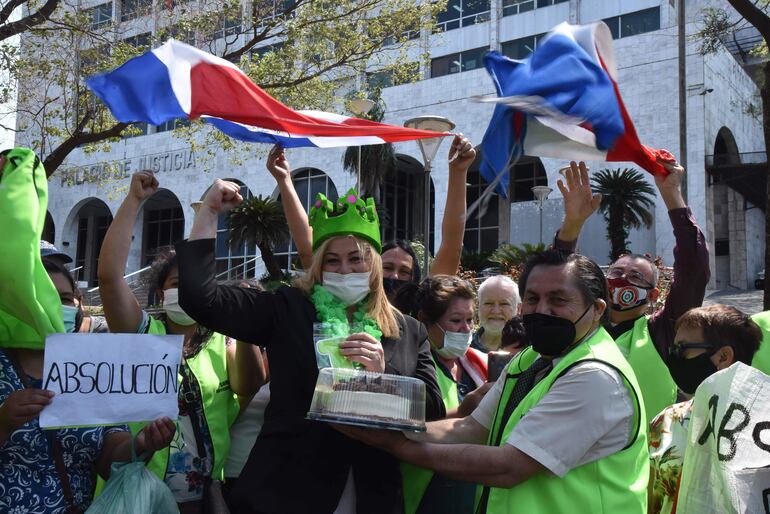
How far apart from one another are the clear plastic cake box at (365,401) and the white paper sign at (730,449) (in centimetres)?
103

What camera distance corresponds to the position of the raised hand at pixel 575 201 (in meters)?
3.72

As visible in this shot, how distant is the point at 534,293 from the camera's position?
2562 millimetres

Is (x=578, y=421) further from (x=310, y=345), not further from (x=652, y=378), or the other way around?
(x=652, y=378)

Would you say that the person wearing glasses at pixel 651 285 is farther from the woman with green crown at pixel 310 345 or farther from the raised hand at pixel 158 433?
the raised hand at pixel 158 433

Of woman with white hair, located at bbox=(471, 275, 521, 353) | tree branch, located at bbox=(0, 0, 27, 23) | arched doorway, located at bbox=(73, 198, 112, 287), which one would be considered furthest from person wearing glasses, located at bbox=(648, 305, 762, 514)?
arched doorway, located at bbox=(73, 198, 112, 287)

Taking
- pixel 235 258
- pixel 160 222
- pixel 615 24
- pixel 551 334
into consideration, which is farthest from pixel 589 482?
pixel 160 222

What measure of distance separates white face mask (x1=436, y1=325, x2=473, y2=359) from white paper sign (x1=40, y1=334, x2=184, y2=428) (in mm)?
1383

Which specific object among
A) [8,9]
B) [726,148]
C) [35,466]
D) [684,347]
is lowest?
[35,466]

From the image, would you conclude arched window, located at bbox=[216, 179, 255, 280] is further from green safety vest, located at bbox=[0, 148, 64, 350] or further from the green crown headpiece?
green safety vest, located at bbox=[0, 148, 64, 350]

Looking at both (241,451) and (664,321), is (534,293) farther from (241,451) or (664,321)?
(241,451)

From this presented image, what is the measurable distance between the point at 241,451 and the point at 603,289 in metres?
1.91

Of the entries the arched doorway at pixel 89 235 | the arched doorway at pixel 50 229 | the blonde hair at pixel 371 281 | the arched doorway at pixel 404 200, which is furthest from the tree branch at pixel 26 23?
the arched doorway at pixel 50 229

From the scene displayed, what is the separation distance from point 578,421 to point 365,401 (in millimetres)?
640

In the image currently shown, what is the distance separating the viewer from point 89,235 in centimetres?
4128
